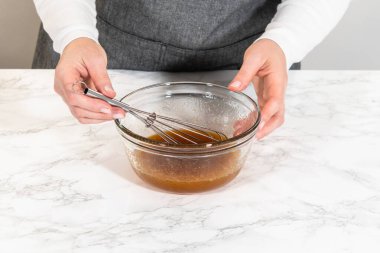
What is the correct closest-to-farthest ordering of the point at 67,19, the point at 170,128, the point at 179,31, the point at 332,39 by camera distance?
the point at 170,128, the point at 67,19, the point at 179,31, the point at 332,39

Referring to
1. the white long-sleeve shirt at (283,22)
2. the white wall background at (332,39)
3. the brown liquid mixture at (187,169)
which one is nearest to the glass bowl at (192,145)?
the brown liquid mixture at (187,169)

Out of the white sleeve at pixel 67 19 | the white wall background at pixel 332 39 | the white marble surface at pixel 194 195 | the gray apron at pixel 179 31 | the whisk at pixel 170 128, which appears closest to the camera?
the white marble surface at pixel 194 195

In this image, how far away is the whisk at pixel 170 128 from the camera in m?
0.84

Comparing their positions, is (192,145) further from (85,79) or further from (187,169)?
(85,79)

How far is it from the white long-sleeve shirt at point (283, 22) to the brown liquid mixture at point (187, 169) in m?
0.32

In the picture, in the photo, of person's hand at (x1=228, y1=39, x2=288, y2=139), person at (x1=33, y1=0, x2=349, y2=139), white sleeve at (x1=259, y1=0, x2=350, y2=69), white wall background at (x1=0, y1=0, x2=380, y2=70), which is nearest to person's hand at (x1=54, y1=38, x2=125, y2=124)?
person at (x1=33, y1=0, x2=349, y2=139)

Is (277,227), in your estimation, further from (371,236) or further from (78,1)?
(78,1)

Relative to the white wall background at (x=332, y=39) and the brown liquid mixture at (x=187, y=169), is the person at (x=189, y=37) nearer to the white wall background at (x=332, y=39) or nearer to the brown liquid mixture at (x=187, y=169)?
the brown liquid mixture at (x=187, y=169)

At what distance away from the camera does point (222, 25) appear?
1228mm

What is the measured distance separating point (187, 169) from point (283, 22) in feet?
1.40

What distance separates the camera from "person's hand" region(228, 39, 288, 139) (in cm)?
92

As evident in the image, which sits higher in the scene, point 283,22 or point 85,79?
point 283,22

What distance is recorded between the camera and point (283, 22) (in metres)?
1.09

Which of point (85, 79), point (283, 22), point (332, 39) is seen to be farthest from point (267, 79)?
point (332, 39)
